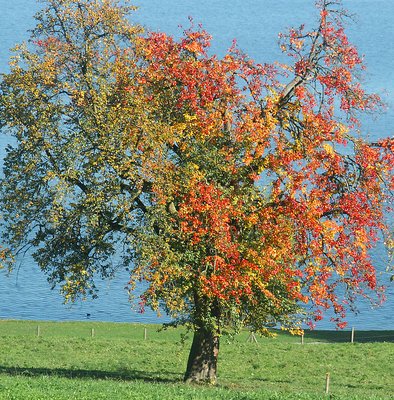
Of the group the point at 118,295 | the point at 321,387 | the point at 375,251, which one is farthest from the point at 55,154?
→ the point at 375,251

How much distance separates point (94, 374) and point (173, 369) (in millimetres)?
6071

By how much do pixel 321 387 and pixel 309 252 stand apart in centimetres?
840

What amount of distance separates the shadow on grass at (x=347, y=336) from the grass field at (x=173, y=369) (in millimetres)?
1187

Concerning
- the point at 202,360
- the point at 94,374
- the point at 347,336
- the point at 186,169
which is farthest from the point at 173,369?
the point at 347,336

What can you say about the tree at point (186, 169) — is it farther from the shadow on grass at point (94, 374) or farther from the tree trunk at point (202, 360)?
the shadow on grass at point (94, 374)

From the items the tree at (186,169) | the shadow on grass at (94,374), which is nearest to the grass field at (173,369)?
the shadow on grass at (94,374)

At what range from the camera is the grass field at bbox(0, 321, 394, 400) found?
3206 cm

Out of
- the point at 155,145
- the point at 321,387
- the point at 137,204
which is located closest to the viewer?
the point at 155,145

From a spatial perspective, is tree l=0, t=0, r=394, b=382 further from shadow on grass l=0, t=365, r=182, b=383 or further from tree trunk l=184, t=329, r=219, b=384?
shadow on grass l=0, t=365, r=182, b=383

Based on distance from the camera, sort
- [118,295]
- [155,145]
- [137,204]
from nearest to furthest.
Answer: [155,145], [137,204], [118,295]

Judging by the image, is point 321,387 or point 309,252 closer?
point 309,252

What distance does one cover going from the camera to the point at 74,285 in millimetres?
35375

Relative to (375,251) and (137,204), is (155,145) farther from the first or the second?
(375,251)

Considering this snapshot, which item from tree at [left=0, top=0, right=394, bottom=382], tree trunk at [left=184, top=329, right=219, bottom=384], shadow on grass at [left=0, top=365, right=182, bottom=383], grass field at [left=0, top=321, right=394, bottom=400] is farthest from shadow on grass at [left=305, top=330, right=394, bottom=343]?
tree at [left=0, top=0, right=394, bottom=382]
